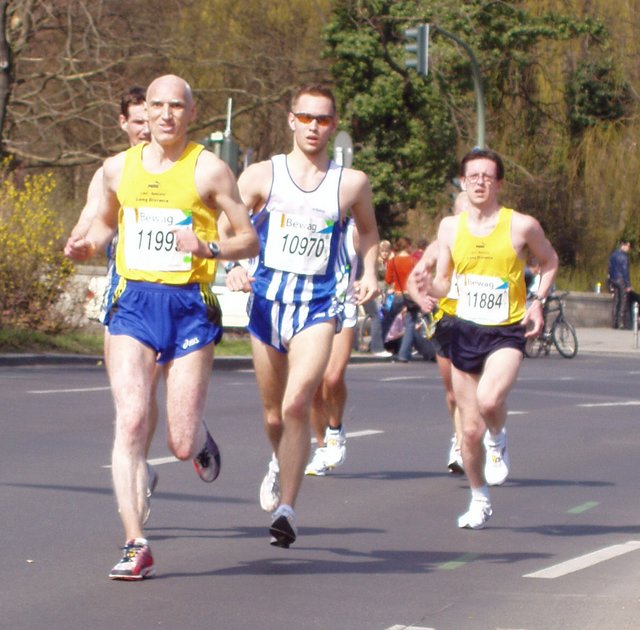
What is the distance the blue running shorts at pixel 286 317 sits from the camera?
7.04 metres

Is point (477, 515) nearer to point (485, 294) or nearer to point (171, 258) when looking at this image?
point (485, 294)

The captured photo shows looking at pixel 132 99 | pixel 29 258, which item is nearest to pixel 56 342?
pixel 29 258

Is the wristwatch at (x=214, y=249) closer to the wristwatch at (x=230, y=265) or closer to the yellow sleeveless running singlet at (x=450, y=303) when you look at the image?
the wristwatch at (x=230, y=265)

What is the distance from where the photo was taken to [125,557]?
6.22 meters

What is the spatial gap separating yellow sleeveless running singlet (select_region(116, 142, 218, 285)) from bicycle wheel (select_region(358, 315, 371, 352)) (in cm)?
1888

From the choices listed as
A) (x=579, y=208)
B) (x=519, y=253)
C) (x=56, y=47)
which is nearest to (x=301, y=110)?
(x=519, y=253)

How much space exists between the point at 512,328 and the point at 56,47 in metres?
24.3

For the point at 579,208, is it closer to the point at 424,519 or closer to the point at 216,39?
the point at 216,39

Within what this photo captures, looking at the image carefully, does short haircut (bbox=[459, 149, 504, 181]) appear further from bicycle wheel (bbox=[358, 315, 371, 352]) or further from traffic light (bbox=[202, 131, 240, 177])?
bicycle wheel (bbox=[358, 315, 371, 352])

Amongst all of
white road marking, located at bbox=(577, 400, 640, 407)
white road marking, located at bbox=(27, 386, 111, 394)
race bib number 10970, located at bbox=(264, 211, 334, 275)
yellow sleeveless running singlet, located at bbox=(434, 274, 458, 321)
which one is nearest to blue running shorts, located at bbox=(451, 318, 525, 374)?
yellow sleeveless running singlet, located at bbox=(434, 274, 458, 321)

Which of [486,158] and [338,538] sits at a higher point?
[486,158]

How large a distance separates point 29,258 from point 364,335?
6.73 m

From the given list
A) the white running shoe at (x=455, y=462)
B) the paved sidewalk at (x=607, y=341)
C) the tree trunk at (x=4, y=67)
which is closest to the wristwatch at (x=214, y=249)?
the white running shoe at (x=455, y=462)

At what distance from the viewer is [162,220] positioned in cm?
639
